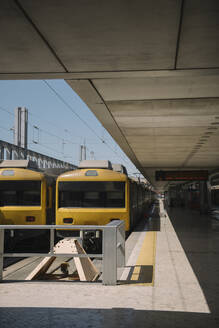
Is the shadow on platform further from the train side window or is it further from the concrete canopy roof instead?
the train side window

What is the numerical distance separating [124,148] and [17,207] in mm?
8246

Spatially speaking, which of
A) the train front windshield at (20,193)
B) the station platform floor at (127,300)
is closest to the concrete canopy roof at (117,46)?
the station platform floor at (127,300)

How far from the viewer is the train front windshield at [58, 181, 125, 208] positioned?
13414 mm

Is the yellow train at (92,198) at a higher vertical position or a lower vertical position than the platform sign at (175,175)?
lower

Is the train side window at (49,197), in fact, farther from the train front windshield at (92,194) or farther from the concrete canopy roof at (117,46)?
the concrete canopy roof at (117,46)

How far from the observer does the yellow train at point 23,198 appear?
1330 centimetres

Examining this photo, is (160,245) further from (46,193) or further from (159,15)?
(159,15)

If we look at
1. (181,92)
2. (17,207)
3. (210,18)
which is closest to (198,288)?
(210,18)

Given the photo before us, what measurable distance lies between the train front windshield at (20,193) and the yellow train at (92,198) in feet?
2.31

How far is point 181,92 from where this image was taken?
9.37m

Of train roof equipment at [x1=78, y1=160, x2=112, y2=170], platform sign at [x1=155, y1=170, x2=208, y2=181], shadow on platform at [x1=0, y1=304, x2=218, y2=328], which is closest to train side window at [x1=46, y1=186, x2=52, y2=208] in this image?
train roof equipment at [x1=78, y1=160, x2=112, y2=170]

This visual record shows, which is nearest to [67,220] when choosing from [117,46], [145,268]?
[145,268]

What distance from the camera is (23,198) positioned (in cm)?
1351

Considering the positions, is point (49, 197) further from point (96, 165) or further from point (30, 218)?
point (96, 165)
